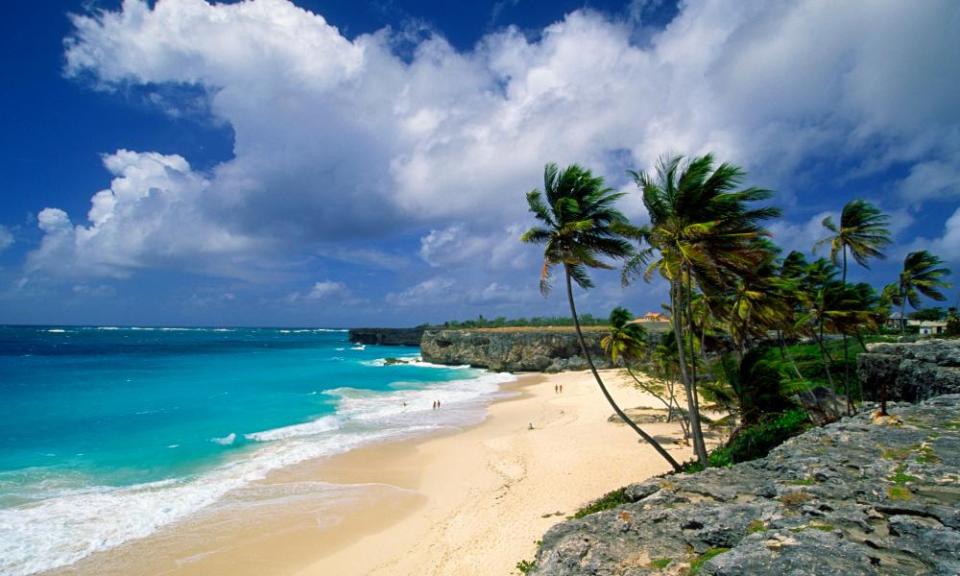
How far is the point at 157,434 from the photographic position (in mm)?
23531

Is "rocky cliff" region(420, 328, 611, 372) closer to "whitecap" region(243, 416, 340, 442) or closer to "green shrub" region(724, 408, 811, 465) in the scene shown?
"whitecap" region(243, 416, 340, 442)

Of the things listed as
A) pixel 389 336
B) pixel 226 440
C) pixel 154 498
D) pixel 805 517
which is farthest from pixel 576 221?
pixel 389 336

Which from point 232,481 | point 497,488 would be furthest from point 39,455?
point 497,488

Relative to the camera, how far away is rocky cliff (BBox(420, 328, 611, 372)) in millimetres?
56031

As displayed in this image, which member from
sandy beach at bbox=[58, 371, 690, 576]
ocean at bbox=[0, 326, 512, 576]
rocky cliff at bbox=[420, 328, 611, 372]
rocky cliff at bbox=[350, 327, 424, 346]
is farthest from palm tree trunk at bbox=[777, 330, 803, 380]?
rocky cliff at bbox=[350, 327, 424, 346]

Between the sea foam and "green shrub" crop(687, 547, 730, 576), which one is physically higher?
"green shrub" crop(687, 547, 730, 576)

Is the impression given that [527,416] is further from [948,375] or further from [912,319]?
[912,319]

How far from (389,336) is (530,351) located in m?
72.3

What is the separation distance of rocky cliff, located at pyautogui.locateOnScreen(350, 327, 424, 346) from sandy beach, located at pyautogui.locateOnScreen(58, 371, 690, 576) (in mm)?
99148

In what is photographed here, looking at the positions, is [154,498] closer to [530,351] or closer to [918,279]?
[918,279]

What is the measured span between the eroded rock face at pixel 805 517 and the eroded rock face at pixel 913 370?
1.92 m

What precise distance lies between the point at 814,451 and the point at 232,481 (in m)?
17.1

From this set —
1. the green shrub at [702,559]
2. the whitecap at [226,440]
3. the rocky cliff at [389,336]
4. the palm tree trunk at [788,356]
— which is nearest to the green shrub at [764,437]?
the palm tree trunk at [788,356]

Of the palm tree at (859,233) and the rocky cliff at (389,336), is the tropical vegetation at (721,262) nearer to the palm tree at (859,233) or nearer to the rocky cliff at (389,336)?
the palm tree at (859,233)
